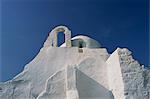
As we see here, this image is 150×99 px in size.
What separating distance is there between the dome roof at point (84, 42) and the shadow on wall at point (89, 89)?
5.33 metres

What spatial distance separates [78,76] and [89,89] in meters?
0.95

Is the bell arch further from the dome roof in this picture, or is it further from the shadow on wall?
the shadow on wall

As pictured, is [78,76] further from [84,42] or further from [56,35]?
[84,42]

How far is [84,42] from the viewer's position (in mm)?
21562

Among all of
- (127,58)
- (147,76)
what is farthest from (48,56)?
(147,76)

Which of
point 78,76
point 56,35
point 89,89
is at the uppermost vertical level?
point 56,35

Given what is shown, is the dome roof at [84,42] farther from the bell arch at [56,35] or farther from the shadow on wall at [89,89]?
the shadow on wall at [89,89]

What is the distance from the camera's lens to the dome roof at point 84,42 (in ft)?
69.7

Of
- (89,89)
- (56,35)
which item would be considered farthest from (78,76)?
(56,35)

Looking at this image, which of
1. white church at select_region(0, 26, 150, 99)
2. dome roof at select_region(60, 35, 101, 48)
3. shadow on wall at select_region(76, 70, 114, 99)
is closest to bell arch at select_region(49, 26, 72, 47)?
white church at select_region(0, 26, 150, 99)

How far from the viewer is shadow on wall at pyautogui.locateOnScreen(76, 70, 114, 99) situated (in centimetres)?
1566

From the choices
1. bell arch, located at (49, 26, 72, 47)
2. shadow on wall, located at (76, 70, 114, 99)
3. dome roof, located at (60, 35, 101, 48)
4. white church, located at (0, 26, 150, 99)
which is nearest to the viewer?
white church, located at (0, 26, 150, 99)

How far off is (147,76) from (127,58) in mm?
1340

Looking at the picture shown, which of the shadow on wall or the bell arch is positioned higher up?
the bell arch
